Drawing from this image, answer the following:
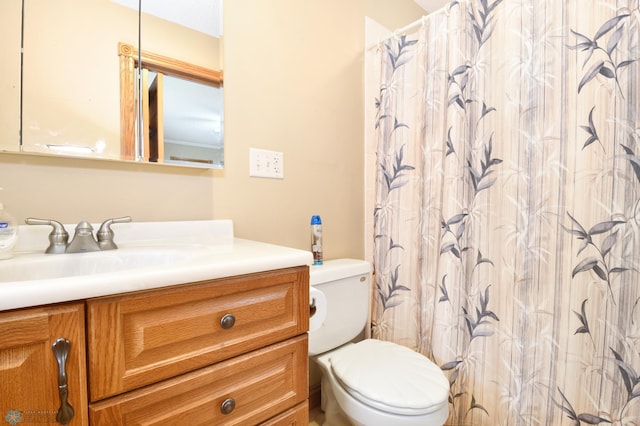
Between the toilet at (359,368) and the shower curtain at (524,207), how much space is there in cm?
23

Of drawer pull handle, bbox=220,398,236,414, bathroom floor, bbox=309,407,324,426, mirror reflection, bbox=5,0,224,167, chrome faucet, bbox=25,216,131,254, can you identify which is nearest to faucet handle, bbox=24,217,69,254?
chrome faucet, bbox=25,216,131,254

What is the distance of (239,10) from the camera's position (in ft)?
3.77

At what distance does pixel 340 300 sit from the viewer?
1264mm

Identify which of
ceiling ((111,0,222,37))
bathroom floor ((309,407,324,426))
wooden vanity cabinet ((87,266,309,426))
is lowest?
bathroom floor ((309,407,324,426))

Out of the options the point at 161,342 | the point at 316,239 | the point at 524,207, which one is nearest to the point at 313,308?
the point at 161,342

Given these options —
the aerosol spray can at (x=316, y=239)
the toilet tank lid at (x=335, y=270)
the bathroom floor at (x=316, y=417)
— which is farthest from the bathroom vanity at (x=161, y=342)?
the bathroom floor at (x=316, y=417)

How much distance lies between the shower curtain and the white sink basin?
3.23 ft

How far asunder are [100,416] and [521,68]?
57.7 inches

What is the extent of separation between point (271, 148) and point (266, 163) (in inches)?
2.8

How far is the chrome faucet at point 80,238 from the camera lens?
2.49 feet

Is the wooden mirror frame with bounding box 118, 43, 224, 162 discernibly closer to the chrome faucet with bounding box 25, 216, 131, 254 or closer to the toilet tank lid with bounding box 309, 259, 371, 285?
the chrome faucet with bounding box 25, 216, 131, 254

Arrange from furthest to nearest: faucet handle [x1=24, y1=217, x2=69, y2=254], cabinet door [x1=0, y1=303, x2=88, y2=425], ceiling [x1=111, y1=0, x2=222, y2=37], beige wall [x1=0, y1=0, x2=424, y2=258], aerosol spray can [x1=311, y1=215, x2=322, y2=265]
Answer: aerosol spray can [x1=311, y1=215, x2=322, y2=265], ceiling [x1=111, y1=0, x2=222, y2=37], beige wall [x1=0, y1=0, x2=424, y2=258], faucet handle [x1=24, y1=217, x2=69, y2=254], cabinet door [x1=0, y1=303, x2=88, y2=425]

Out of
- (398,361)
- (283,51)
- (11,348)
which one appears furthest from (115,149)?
(398,361)

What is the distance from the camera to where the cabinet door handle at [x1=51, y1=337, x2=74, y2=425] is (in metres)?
0.44
